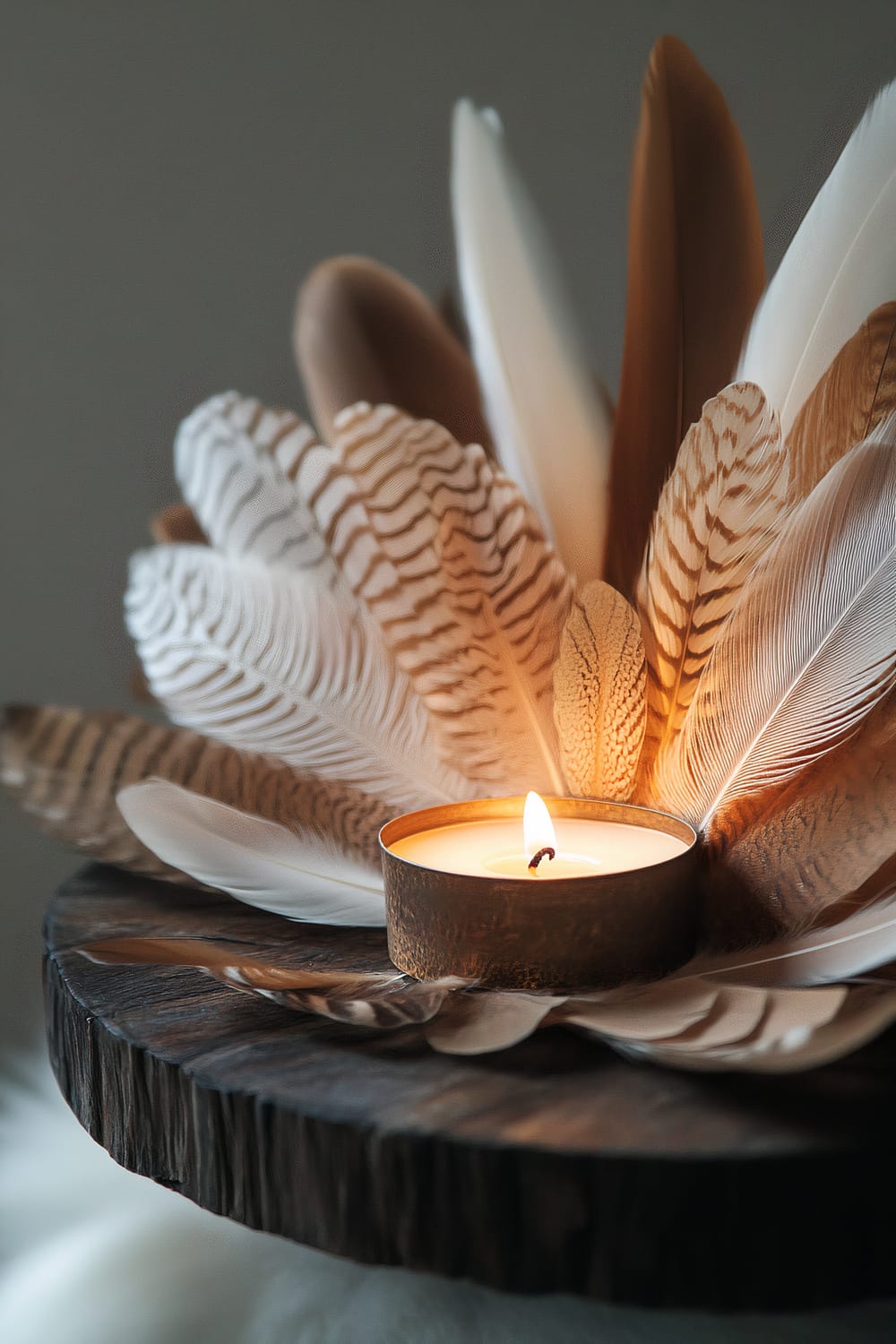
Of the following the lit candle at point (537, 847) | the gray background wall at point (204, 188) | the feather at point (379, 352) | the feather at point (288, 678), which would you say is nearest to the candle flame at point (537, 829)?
the lit candle at point (537, 847)

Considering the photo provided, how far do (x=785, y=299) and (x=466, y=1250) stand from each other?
0.39 metres

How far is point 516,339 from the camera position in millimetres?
586

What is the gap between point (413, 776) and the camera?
541 mm

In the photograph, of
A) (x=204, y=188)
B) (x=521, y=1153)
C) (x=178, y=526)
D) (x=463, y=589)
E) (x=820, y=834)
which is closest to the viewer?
(x=521, y=1153)

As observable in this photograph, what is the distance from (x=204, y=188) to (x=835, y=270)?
1.49 ft

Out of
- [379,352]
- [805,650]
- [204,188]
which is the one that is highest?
[204,188]

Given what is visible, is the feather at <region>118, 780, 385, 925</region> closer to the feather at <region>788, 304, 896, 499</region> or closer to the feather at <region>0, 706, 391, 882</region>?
the feather at <region>0, 706, 391, 882</region>

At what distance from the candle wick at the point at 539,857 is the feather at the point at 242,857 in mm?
91

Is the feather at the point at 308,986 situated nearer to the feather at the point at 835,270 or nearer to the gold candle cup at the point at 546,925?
the gold candle cup at the point at 546,925

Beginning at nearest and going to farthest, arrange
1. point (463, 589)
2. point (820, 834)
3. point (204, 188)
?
point (820, 834)
point (463, 589)
point (204, 188)

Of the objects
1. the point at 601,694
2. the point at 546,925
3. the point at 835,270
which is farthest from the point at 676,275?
the point at 546,925

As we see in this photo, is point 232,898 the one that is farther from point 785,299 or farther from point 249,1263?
point 785,299

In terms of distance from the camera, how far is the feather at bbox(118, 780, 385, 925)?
48 centimetres

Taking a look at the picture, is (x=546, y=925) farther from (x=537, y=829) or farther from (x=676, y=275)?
(x=676, y=275)
